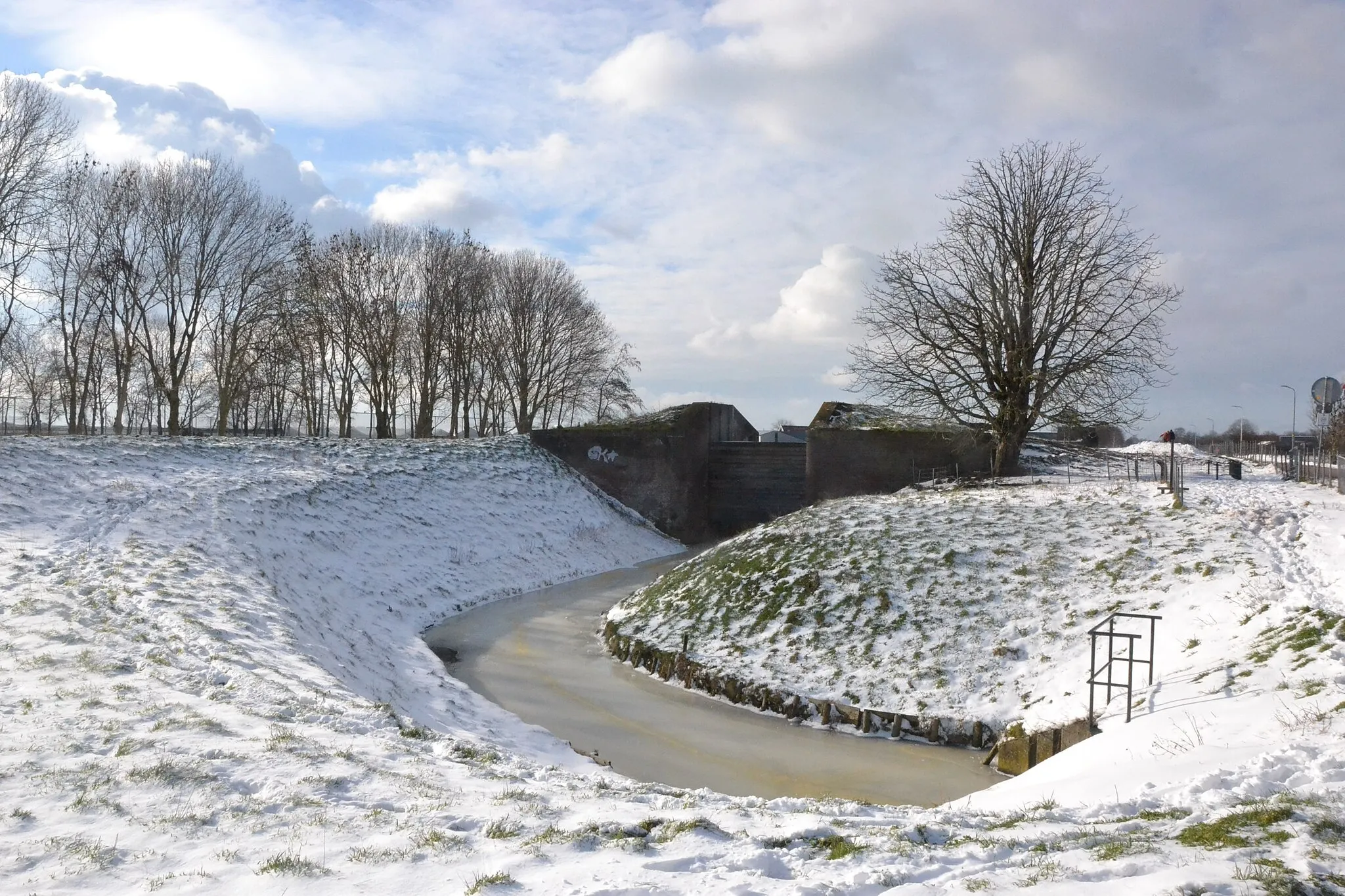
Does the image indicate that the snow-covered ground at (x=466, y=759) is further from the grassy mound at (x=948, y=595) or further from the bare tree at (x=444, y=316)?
the bare tree at (x=444, y=316)

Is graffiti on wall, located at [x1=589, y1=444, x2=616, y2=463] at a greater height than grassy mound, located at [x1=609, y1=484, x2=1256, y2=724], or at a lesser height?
greater

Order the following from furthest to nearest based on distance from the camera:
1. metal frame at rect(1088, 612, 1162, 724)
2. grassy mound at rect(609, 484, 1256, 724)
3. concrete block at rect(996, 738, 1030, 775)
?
grassy mound at rect(609, 484, 1256, 724)
concrete block at rect(996, 738, 1030, 775)
metal frame at rect(1088, 612, 1162, 724)

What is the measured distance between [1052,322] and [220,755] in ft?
80.1

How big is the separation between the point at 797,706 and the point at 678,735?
83.7 inches

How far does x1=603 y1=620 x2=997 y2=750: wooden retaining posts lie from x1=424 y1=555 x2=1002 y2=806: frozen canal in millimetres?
215

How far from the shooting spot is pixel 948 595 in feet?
51.5

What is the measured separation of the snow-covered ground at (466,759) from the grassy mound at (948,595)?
183mm

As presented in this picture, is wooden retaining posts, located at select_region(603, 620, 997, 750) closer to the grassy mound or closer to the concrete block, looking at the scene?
the grassy mound

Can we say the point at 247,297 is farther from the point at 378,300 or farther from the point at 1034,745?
the point at 1034,745

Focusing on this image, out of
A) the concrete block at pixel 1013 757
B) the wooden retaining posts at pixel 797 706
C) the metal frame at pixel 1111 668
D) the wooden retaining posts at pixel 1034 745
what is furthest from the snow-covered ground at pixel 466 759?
the concrete block at pixel 1013 757

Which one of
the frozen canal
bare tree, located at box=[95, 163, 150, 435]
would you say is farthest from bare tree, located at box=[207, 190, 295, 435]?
the frozen canal

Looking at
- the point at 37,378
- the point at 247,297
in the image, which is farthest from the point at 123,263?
the point at 37,378

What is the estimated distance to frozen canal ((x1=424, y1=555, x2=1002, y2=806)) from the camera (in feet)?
35.1

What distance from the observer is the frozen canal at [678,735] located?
35.1 feet
